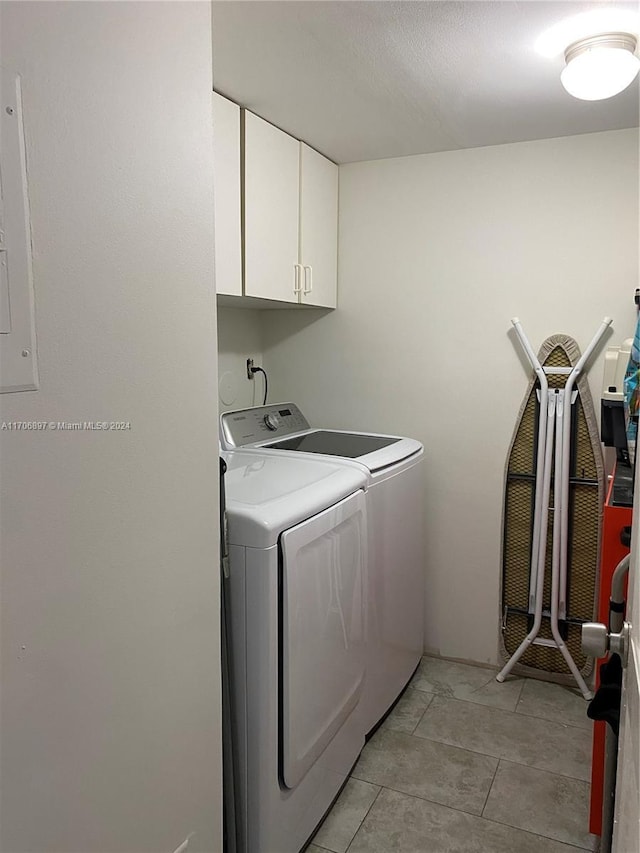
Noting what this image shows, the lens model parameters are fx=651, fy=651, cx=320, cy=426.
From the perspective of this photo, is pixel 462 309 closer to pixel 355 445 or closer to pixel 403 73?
pixel 355 445

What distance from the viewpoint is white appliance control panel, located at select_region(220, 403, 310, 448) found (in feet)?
8.43

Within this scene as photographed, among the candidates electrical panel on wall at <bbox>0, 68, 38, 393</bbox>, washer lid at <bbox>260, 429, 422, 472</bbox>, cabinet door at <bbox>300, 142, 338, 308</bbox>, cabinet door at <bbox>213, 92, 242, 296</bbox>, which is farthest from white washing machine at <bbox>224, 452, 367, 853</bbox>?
cabinet door at <bbox>300, 142, 338, 308</bbox>

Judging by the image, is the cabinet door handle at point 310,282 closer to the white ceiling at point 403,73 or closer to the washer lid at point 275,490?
the white ceiling at point 403,73

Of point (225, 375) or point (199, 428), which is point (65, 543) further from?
point (225, 375)

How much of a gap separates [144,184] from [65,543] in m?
0.63

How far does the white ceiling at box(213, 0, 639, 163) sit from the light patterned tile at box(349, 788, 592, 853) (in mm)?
2277

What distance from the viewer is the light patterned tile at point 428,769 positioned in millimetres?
2143

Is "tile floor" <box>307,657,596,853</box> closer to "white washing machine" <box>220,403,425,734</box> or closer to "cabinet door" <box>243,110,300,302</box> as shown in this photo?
"white washing machine" <box>220,403,425,734</box>

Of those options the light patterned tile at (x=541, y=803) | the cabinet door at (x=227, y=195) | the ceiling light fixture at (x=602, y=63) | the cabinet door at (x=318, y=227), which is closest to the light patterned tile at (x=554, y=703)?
the light patterned tile at (x=541, y=803)

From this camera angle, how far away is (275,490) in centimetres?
186

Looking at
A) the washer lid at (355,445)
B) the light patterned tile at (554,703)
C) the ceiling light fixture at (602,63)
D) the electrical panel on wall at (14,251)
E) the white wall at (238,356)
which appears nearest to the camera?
the electrical panel on wall at (14,251)

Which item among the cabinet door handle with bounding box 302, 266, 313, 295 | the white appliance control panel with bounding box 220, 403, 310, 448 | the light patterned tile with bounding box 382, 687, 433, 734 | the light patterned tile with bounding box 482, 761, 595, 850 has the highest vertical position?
the cabinet door handle with bounding box 302, 266, 313, 295

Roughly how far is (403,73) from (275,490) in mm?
1308

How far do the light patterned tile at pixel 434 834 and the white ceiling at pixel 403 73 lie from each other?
89.6 inches
